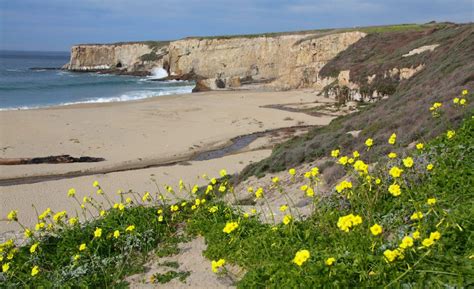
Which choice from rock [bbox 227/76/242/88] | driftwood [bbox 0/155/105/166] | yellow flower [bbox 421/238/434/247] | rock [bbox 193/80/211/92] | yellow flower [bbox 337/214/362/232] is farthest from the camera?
rock [bbox 227/76/242/88]

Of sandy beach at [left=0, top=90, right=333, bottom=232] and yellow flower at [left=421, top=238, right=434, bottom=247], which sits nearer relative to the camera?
yellow flower at [left=421, top=238, right=434, bottom=247]

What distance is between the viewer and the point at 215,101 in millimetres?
39344

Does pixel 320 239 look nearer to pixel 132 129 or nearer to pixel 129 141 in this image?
pixel 129 141

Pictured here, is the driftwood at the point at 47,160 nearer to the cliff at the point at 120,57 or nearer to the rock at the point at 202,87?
the rock at the point at 202,87

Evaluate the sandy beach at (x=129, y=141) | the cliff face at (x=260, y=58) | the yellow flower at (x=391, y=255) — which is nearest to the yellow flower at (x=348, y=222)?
the yellow flower at (x=391, y=255)

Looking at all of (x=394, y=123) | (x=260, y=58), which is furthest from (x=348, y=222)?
(x=260, y=58)

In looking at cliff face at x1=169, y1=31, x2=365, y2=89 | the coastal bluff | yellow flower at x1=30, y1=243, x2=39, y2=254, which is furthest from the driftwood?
cliff face at x1=169, y1=31, x2=365, y2=89

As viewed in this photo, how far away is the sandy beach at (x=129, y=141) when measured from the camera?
50.2 ft

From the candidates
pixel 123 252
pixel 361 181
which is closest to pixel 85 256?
pixel 123 252

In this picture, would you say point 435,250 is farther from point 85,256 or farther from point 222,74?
point 222,74

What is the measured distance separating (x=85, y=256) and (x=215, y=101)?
34.3 meters

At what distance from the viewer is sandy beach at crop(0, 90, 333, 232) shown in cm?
1530

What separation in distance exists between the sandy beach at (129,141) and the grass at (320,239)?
6868 millimetres

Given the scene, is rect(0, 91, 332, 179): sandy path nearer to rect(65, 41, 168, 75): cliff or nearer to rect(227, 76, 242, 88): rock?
rect(227, 76, 242, 88): rock
